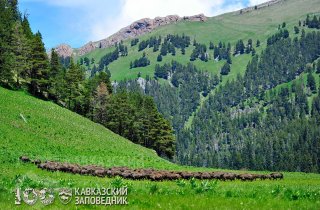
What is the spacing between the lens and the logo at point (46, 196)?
43.0 ft

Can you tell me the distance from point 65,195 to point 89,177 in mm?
12966

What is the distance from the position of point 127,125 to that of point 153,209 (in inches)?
3721

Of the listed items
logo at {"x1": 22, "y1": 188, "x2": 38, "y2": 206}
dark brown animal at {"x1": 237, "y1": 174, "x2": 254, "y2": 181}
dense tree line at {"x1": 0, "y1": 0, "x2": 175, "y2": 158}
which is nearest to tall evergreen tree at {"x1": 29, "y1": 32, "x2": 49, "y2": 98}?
dense tree line at {"x1": 0, "y1": 0, "x2": 175, "y2": 158}

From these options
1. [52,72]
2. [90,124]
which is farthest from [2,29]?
[90,124]

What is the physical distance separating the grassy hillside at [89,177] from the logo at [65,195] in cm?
30

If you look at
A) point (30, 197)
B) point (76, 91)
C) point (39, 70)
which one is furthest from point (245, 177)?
point (76, 91)

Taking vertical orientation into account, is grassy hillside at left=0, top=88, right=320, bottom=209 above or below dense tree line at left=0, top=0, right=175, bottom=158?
below

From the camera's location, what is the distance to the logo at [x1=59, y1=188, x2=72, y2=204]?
536 inches

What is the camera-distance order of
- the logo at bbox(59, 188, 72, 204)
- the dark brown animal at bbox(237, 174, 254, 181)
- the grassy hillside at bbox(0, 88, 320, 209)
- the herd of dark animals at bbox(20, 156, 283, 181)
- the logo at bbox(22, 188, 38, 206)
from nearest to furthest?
the logo at bbox(22, 188, 38, 206) < the logo at bbox(59, 188, 72, 204) < the grassy hillside at bbox(0, 88, 320, 209) < the herd of dark animals at bbox(20, 156, 283, 181) < the dark brown animal at bbox(237, 174, 254, 181)

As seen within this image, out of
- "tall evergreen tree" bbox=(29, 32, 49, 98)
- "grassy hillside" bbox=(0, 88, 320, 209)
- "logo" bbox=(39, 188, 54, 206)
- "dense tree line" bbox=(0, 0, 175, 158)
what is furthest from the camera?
"tall evergreen tree" bbox=(29, 32, 49, 98)

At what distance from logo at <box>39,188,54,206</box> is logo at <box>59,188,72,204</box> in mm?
342

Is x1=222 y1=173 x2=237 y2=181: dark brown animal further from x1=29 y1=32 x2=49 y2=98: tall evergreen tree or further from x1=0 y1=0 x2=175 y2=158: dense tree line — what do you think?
x1=29 y1=32 x2=49 y2=98: tall evergreen tree

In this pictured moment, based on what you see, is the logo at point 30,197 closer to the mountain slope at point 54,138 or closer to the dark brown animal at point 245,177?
the dark brown animal at point 245,177

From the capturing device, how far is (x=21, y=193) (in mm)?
14383
